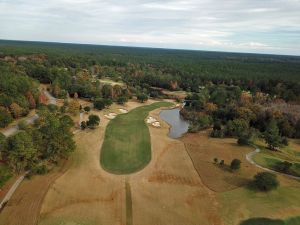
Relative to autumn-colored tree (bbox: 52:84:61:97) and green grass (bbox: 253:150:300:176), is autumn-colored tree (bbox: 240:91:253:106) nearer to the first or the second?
green grass (bbox: 253:150:300:176)

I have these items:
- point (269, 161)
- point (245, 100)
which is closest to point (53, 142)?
point (269, 161)

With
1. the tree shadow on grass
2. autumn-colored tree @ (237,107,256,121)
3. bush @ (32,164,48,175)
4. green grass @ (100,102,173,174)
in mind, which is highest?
autumn-colored tree @ (237,107,256,121)

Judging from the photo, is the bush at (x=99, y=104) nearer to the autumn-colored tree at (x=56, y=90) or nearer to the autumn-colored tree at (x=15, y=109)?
the autumn-colored tree at (x=56, y=90)

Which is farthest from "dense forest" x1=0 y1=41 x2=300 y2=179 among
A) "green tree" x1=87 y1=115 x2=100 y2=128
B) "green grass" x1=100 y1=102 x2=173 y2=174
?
"green grass" x1=100 y1=102 x2=173 y2=174

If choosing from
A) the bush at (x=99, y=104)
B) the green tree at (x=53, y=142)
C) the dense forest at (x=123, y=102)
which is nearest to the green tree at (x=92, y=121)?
the dense forest at (x=123, y=102)

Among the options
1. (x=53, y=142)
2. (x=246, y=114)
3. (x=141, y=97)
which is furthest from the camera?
(x=141, y=97)

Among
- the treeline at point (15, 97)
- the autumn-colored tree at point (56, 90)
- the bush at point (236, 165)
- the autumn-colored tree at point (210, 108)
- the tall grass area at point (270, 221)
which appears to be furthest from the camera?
the autumn-colored tree at point (56, 90)

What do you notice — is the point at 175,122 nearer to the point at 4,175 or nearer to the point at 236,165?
the point at 236,165
